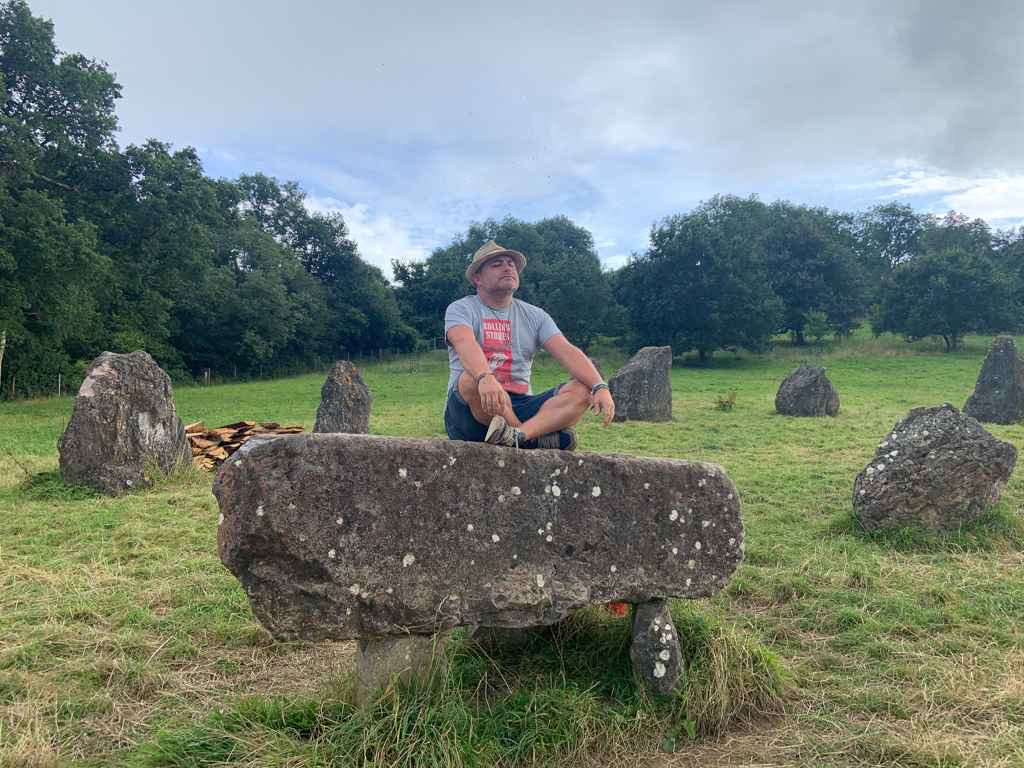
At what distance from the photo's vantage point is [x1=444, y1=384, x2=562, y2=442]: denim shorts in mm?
3869

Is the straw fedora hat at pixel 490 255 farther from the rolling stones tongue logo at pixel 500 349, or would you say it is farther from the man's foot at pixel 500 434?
the man's foot at pixel 500 434

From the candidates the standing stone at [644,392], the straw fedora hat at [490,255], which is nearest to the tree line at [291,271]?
the standing stone at [644,392]

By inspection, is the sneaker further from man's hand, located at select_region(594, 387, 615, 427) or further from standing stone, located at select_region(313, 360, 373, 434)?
standing stone, located at select_region(313, 360, 373, 434)

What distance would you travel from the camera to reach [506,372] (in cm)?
411

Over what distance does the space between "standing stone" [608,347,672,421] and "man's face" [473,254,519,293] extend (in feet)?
37.4

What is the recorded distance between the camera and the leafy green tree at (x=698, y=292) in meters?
33.5

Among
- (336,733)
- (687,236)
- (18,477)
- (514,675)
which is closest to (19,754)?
(336,733)

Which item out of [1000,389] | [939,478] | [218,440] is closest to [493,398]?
[939,478]

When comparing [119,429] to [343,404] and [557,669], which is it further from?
[557,669]

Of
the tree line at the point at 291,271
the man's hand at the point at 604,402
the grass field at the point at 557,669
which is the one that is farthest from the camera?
the tree line at the point at 291,271

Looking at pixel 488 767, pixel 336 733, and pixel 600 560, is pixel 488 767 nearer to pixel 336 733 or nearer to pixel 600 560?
pixel 336 733

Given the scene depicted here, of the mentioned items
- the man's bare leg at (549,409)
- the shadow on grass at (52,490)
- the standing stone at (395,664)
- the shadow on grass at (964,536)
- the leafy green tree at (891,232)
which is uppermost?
the leafy green tree at (891,232)

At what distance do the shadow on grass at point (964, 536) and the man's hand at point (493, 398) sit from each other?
4607 millimetres

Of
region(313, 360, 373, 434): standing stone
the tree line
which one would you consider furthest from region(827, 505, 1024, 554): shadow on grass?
the tree line
